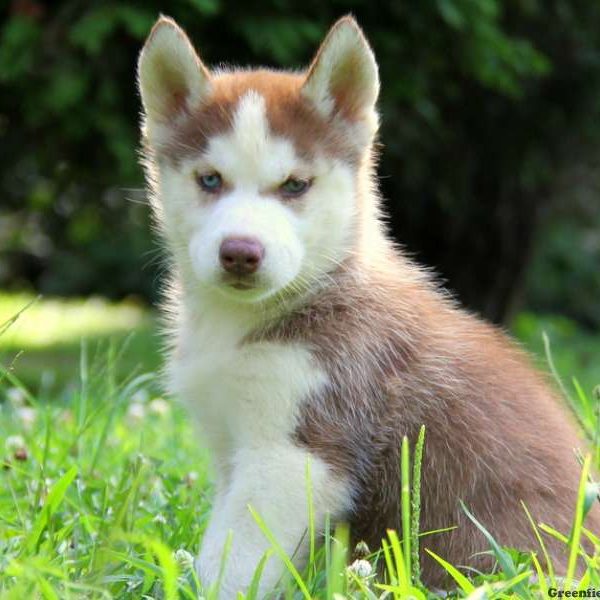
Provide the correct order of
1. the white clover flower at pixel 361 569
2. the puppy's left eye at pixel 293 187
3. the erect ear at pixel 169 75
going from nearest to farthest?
1. the white clover flower at pixel 361 569
2. the puppy's left eye at pixel 293 187
3. the erect ear at pixel 169 75

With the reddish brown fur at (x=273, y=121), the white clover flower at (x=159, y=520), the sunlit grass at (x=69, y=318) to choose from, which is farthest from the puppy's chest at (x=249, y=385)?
the sunlit grass at (x=69, y=318)

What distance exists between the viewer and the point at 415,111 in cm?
919

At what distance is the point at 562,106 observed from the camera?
10172 mm

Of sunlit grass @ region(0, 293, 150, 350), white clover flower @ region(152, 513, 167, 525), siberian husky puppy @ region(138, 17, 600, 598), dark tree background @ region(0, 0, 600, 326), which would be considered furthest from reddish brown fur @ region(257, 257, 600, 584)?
sunlit grass @ region(0, 293, 150, 350)

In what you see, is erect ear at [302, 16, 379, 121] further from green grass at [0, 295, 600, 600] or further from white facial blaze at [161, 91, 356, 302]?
green grass at [0, 295, 600, 600]

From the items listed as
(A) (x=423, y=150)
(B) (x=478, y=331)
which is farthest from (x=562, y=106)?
(B) (x=478, y=331)

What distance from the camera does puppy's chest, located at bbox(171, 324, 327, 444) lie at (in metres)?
3.31

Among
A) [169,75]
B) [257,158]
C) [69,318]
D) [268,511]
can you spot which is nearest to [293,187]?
[257,158]

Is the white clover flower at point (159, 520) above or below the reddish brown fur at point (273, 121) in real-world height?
below

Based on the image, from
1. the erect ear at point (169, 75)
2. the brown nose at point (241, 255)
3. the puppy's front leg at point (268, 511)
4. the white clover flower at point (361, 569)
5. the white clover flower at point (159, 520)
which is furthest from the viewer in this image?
the white clover flower at point (159, 520)

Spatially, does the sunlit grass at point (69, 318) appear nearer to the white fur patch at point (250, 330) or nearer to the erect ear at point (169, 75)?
the erect ear at point (169, 75)

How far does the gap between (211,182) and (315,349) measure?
629mm

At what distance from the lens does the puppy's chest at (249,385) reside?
3314mm

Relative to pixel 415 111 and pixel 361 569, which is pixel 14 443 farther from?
pixel 415 111
